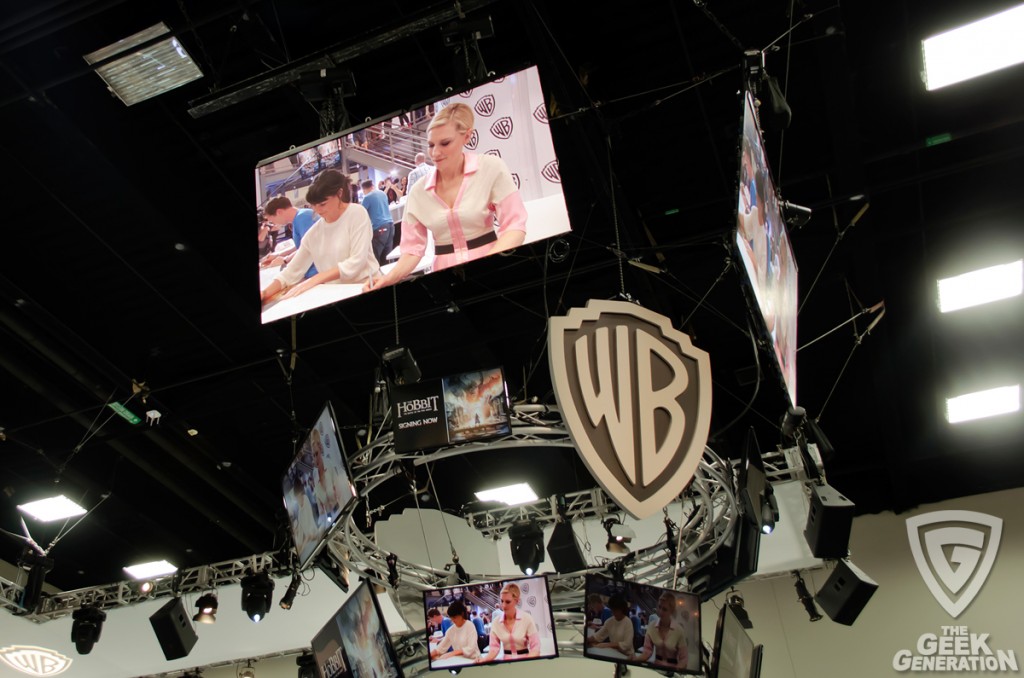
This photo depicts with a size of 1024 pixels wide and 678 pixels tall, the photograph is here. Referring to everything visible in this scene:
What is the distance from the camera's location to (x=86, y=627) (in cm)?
996

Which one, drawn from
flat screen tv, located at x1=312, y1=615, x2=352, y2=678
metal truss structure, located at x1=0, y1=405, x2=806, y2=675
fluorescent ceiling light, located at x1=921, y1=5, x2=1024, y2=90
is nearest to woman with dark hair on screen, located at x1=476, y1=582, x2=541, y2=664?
metal truss structure, located at x1=0, y1=405, x2=806, y2=675

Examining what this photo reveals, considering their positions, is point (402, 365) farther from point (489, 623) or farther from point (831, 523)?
point (831, 523)

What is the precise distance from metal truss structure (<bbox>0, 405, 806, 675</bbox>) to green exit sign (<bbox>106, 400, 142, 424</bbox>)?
199 cm

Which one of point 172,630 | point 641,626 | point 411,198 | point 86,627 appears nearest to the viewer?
point 411,198

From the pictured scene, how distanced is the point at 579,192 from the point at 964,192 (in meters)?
3.00

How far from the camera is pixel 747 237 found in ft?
13.8

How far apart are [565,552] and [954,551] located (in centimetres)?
410

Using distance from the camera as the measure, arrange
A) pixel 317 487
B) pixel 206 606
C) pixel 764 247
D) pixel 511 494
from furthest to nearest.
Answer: pixel 511 494, pixel 206 606, pixel 317 487, pixel 764 247

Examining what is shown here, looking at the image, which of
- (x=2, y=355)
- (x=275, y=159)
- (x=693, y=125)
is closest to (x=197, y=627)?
(x=2, y=355)

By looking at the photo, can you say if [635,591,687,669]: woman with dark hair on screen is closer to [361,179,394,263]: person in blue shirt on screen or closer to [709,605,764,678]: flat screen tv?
[709,605,764,678]: flat screen tv

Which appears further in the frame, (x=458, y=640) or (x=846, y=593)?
(x=458, y=640)

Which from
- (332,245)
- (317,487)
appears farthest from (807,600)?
(332,245)

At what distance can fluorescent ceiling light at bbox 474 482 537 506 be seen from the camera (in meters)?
10.3

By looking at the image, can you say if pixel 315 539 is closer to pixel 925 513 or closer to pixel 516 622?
pixel 516 622
